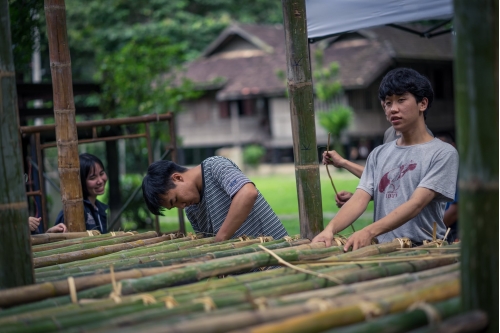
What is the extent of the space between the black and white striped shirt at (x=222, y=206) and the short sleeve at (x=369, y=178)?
0.73 m

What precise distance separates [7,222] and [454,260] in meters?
1.94

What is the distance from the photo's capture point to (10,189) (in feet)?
9.37

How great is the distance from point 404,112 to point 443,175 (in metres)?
0.40

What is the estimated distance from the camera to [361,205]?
3768 mm

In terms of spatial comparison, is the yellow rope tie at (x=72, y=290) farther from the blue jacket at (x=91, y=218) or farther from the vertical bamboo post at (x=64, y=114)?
the blue jacket at (x=91, y=218)

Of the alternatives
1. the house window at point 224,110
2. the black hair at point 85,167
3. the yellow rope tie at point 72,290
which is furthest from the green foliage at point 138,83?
the house window at point 224,110

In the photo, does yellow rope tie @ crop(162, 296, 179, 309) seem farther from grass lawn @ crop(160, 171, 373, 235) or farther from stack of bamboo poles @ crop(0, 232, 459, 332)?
grass lawn @ crop(160, 171, 373, 235)

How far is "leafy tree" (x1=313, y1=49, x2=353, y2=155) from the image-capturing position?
23.1 m

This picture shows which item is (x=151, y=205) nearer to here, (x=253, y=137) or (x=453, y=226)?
(x=453, y=226)

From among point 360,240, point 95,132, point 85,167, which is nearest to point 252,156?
point 95,132

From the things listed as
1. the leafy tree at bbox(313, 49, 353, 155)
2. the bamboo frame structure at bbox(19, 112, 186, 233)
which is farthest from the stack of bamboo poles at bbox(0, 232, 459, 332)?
the leafy tree at bbox(313, 49, 353, 155)

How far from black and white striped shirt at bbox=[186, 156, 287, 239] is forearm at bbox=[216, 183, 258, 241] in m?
0.11

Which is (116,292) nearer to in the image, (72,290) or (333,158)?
(72,290)

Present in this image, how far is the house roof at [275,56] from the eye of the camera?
23953 millimetres
